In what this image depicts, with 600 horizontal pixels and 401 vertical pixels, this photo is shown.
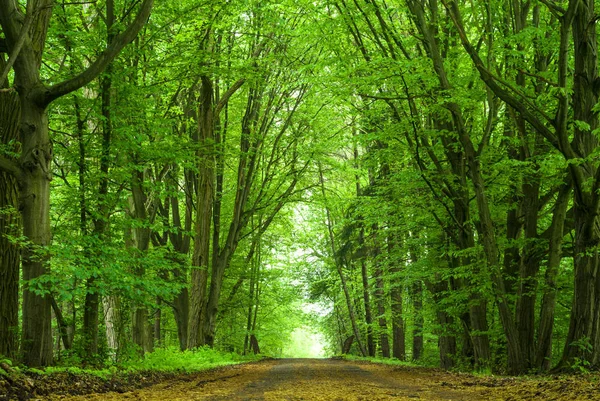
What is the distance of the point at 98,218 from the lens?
31.4 ft

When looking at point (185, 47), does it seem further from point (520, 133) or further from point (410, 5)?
point (520, 133)

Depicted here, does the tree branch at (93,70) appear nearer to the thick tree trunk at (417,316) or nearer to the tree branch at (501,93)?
the tree branch at (501,93)

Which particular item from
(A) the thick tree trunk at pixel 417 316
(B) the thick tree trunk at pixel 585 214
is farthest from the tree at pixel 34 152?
(A) the thick tree trunk at pixel 417 316

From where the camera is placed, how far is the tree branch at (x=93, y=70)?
7.38m

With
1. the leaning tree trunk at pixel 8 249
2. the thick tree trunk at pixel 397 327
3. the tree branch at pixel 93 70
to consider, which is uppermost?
the tree branch at pixel 93 70

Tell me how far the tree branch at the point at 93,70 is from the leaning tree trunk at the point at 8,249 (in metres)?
1.38

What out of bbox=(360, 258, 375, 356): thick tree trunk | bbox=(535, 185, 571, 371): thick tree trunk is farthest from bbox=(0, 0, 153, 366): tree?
bbox=(360, 258, 375, 356): thick tree trunk

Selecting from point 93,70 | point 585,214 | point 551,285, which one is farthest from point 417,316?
point 93,70

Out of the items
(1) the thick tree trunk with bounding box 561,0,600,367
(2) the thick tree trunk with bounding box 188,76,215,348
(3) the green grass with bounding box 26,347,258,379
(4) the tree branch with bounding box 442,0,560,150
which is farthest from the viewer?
(2) the thick tree trunk with bounding box 188,76,215,348

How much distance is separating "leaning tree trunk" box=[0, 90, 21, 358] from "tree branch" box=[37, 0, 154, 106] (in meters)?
1.38

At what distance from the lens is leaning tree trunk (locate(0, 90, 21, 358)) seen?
8.02 m

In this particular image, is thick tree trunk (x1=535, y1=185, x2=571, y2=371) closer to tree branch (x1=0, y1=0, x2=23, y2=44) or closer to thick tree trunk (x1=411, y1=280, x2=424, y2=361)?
thick tree trunk (x1=411, y1=280, x2=424, y2=361)

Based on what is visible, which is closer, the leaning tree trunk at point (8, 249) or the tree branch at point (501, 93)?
the leaning tree trunk at point (8, 249)

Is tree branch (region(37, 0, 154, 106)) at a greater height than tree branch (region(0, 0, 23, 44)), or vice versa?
tree branch (region(0, 0, 23, 44))
